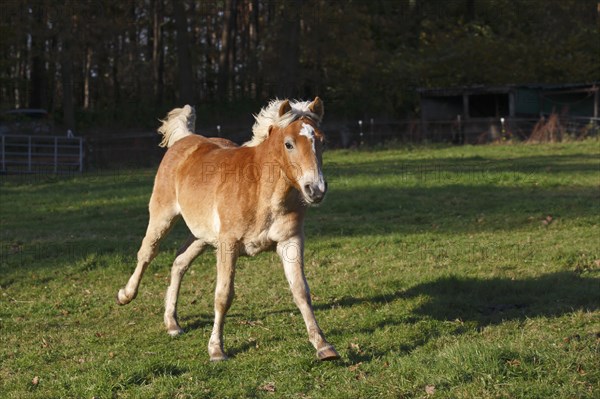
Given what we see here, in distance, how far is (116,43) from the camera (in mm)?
48188

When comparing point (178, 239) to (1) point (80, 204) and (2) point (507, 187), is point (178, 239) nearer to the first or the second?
(1) point (80, 204)

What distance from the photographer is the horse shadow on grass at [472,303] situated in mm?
7738

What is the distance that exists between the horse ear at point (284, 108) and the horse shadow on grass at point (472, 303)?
7.61 feet

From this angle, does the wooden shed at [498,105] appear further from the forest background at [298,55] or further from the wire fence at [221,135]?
the forest background at [298,55]

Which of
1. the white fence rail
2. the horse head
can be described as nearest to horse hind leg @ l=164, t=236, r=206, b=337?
the horse head

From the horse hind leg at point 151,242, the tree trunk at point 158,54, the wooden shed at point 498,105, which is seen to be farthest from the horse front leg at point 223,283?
the tree trunk at point 158,54

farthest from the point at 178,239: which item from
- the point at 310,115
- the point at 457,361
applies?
the point at 457,361

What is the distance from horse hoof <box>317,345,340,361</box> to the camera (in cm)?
654

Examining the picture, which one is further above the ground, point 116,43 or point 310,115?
point 116,43

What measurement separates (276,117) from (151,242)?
2.73m

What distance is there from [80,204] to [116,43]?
31.3 m

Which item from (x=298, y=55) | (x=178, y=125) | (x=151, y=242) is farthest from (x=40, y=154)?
(x=151, y=242)

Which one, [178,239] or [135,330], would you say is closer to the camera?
[135,330]

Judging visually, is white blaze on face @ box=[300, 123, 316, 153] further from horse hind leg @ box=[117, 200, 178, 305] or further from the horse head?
Answer: horse hind leg @ box=[117, 200, 178, 305]
